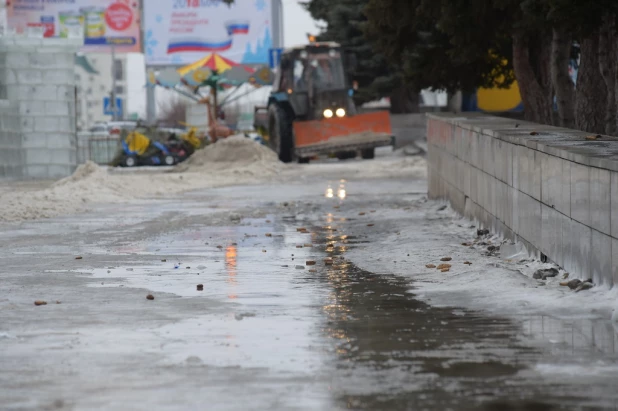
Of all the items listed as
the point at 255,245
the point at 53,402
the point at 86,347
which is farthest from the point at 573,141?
the point at 53,402

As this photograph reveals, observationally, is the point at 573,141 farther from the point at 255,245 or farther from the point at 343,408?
the point at 343,408

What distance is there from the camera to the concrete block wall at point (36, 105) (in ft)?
103

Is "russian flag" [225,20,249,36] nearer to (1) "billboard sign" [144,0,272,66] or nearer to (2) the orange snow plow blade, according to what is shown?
(1) "billboard sign" [144,0,272,66]

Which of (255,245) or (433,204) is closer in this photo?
(255,245)

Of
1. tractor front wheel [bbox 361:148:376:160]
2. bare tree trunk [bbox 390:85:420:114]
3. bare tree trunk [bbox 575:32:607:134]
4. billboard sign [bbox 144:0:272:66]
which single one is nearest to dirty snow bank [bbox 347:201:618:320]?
bare tree trunk [bbox 575:32:607:134]

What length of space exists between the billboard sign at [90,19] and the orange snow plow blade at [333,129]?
121 ft

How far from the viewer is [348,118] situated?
35531 millimetres

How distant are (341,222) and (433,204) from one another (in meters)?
2.92

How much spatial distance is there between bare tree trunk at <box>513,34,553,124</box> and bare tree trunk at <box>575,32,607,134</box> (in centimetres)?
395

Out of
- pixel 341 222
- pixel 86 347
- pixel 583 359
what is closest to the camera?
pixel 583 359

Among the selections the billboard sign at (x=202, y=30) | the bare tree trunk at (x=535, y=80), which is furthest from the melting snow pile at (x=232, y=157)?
the billboard sign at (x=202, y=30)

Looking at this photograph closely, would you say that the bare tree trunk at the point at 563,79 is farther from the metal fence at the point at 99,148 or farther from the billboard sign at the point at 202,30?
the billboard sign at the point at 202,30

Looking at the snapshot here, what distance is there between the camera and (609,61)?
59.6ft

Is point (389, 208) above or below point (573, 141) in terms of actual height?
below
